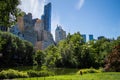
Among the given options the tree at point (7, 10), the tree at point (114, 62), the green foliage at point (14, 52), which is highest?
the green foliage at point (14, 52)

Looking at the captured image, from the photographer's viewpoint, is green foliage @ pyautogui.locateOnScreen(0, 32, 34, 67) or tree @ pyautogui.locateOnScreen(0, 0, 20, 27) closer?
tree @ pyautogui.locateOnScreen(0, 0, 20, 27)

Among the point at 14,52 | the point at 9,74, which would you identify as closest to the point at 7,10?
the point at 9,74

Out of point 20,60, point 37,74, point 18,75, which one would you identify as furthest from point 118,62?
point 20,60

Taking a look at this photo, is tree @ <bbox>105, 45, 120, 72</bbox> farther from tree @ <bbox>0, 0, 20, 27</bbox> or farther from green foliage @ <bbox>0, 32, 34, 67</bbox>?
green foliage @ <bbox>0, 32, 34, 67</bbox>

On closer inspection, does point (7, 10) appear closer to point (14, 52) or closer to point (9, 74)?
point (9, 74)

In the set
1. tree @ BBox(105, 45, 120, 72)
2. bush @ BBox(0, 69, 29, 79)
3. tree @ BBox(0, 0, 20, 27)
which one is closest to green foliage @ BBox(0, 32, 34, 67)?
tree @ BBox(105, 45, 120, 72)

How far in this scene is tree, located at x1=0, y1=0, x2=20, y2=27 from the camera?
2131 cm

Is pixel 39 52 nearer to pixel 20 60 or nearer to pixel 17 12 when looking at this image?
pixel 20 60

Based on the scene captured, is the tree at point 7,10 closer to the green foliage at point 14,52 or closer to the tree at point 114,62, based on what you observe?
the tree at point 114,62

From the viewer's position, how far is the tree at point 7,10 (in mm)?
21314

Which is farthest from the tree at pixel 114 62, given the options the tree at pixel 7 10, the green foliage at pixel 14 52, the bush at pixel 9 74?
the green foliage at pixel 14 52

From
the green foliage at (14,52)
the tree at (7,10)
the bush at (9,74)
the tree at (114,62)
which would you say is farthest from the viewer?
the green foliage at (14,52)

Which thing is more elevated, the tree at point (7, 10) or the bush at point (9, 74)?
the tree at point (7, 10)

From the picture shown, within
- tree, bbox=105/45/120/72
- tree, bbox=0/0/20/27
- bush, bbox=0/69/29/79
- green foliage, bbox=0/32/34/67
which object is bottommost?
bush, bbox=0/69/29/79
